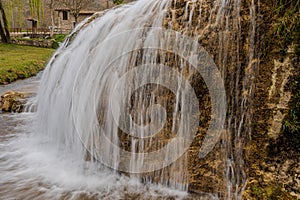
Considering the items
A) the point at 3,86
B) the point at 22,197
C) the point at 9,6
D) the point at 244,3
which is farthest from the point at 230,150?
the point at 9,6

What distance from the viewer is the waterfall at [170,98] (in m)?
2.90

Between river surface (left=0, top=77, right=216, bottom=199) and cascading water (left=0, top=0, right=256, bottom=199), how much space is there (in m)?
0.02

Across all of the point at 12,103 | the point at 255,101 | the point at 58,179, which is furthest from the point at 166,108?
the point at 12,103

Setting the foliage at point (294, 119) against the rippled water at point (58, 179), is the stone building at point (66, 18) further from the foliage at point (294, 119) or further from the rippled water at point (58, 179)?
the foliage at point (294, 119)

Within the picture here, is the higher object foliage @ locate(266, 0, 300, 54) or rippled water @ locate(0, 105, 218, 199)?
foliage @ locate(266, 0, 300, 54)

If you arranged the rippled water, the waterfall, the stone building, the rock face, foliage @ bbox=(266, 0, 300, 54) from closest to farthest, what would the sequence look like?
foliage @ bbox=(266, 0, 300, 54)
the waterfall
the rippled water
the rock face
the stone building

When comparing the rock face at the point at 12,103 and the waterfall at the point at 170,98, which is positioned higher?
the waterfall at the point at 170,98

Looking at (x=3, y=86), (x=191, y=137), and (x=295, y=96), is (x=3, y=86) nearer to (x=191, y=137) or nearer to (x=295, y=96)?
(x=191, y=137)

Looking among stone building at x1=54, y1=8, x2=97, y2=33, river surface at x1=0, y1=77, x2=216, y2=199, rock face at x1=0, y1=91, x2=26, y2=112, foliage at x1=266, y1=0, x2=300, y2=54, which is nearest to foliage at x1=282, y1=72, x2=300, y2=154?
foliage at x1=266, y1=0, x2=300, y2=54

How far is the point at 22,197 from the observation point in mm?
3066

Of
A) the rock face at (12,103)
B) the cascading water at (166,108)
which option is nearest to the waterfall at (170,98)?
the cascading water at (166,108)

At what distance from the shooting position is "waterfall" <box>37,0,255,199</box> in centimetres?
290

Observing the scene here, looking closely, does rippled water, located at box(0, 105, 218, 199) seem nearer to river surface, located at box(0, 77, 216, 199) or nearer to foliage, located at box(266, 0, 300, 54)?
river surface, located at box(0, 77, 216, 199)

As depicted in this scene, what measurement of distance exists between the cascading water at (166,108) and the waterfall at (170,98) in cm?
1
